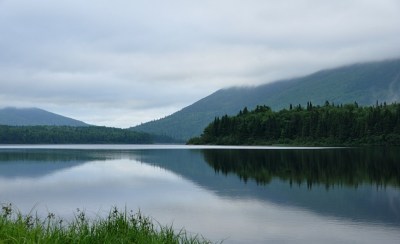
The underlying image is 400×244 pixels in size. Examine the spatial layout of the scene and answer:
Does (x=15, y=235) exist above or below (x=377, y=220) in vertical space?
above

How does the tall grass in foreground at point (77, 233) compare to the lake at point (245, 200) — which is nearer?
the tall grass in foreground at point (77, 233)

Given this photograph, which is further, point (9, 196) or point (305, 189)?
point (305, 189)

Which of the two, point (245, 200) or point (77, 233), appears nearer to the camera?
point (77, 233)

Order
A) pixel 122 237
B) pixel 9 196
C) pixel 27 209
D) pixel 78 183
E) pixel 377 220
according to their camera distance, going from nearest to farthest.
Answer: pixel 122 237
pixel 377 220
pixel 27 209
pixel 9 196
pixel 78 183

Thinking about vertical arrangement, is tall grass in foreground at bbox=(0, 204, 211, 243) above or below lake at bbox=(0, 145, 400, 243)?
above

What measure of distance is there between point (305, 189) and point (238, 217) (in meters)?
17.0

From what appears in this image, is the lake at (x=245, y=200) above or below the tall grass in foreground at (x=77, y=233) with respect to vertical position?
below

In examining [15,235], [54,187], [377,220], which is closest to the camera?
[15,235]

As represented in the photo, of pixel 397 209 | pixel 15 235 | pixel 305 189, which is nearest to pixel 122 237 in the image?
pixel 15 235

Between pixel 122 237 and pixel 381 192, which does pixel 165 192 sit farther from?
pixel 122 237

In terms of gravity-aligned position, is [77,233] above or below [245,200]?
above

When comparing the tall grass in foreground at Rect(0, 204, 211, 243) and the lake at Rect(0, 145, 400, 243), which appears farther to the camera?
the lake at Rect(0, 145, 400, 243)

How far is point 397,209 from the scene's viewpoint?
3553cm

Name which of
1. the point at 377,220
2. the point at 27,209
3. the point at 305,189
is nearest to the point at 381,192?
the point at 305,189
